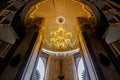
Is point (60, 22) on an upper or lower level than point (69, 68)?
upper

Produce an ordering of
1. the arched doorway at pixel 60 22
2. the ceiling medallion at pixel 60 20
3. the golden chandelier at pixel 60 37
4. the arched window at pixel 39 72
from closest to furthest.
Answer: the arched doorway at pixel 60 22, the arched window at pixel 39 72, the ceiling medallion at pixel 60 20, the golden chandelier at pixel 60 37

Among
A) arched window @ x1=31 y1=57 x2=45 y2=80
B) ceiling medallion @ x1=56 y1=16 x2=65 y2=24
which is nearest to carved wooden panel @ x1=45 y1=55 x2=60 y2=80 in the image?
arched window @ x1=31 y1=57 x2=45 y2=80

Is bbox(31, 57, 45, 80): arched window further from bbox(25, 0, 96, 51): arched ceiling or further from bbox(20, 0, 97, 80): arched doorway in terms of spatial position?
bbox(25, 0, 96, 51): arched ceiling

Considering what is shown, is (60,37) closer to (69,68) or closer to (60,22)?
(60,22)

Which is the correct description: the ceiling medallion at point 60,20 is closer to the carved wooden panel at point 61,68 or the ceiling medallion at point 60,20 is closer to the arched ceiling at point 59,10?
the arched ceiling at point 59,10

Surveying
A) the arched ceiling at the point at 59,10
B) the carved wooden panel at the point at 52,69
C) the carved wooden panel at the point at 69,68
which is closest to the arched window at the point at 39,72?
the carved wooden panel at the point at 52,69

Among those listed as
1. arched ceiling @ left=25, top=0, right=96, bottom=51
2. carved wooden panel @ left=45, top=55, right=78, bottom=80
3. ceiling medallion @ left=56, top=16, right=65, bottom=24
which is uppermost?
arched ceiling @ left=25, top=0, right=96, bottom=51

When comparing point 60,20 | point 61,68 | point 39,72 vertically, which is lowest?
point 61,68

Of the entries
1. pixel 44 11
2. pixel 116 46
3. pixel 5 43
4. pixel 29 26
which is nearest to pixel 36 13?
pixel 44 11

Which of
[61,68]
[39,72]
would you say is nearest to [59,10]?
[61,68]

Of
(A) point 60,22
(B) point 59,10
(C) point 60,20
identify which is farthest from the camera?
(A) point 60,22

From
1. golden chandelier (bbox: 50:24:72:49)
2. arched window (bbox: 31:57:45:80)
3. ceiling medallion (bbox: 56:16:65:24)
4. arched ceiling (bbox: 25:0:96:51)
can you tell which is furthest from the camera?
golden chandelier (bbox: 50:24:72:49)

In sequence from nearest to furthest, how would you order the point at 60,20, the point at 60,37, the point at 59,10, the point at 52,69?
the point at 52,69 < the point at 59,10 < the point at 60,20 < the point at 60,37

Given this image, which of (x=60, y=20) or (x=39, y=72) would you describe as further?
(x=60, y=20)
